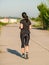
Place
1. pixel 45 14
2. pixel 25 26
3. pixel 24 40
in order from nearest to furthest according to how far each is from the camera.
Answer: pixel 25 26
pixel 24 40
pixel 45 14

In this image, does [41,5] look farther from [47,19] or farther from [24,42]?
[24,42]

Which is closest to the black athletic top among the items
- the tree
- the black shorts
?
the black shorts

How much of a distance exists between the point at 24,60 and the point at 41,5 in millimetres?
32169

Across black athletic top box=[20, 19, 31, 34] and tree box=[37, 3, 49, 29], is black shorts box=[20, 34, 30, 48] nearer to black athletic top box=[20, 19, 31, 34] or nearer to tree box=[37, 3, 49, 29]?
black athletic top box=[20, 19, 31, 34]

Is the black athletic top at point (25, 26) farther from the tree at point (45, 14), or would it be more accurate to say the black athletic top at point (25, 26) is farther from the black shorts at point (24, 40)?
the tree at point (45, 14)

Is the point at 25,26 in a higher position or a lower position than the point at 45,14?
higher

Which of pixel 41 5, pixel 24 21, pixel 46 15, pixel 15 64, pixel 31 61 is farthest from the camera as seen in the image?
pixel 41 5

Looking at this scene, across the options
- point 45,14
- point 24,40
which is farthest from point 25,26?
point 45,14

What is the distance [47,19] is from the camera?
3741 cm

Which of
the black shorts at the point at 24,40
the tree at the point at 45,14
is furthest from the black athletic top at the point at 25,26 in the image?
the tree at the point at 45,14

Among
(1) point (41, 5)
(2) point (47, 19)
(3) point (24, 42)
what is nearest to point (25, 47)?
(3) point (24, 42)

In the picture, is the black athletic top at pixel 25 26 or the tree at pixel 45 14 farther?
the tree at pixel 45 14

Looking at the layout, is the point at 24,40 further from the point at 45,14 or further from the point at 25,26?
the point at 45,14

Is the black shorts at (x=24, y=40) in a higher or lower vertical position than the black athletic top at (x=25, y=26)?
lower
